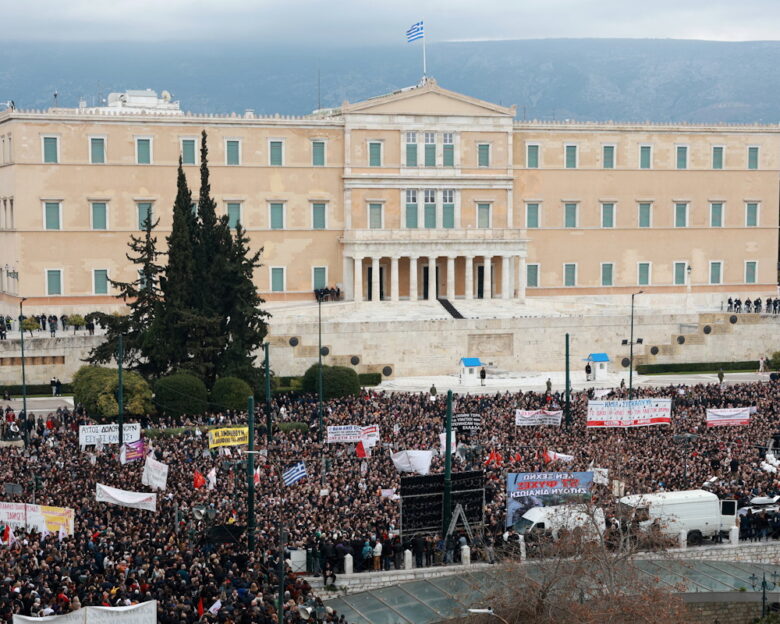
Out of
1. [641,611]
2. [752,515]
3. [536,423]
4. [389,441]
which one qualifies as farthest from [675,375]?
[641,611]

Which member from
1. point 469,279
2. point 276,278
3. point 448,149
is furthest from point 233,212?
point 469,279

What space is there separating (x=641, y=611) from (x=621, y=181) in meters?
51.0

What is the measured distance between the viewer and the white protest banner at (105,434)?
Answer: 40.3 meters

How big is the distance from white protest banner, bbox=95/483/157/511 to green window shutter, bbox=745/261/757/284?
176ft

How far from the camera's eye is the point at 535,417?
1745 inches

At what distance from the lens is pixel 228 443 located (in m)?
Answer: 39.3

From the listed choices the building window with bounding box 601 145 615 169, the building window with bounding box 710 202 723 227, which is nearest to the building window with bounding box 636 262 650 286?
the building window with bounding box 710 202 723 227

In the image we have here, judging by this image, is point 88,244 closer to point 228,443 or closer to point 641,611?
point 228,443

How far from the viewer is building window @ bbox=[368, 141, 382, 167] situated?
71250 mm

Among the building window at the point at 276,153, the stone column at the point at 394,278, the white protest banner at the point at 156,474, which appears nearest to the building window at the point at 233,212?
the building window at the point at 276,153

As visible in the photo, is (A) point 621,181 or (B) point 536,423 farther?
(A) point 621,181

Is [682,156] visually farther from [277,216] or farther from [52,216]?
[52,216]

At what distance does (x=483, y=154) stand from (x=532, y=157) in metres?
3.09

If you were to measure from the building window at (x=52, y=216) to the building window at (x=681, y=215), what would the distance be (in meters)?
34.3
